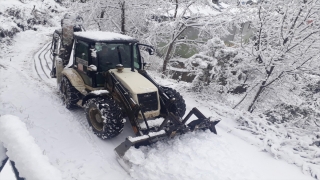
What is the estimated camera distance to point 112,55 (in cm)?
584

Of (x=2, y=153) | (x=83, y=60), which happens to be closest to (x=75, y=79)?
(x=83, y=60)

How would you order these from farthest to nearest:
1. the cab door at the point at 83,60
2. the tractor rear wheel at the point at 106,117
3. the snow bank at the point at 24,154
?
the cab door at the point at 83,60, the tractor rear wheel at the point at 106,117, the snow bank at the point at 24,154

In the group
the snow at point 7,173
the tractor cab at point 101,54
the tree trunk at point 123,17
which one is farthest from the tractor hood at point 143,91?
the tree trunk at point 123,17

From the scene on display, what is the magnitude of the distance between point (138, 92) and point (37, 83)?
4.87m

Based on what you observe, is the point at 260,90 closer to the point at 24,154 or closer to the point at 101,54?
the point at 101,54

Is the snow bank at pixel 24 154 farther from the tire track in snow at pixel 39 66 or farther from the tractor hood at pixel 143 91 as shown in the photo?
the tire track in snow at pixel 39 66

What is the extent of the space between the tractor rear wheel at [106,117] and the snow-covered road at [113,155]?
0.27 meters

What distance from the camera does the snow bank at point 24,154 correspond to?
1257 millimetres

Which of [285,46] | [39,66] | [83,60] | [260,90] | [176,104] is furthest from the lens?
[39,66]

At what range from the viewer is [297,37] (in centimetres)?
714

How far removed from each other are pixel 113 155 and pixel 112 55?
255cm

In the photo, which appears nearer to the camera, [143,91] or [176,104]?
[143,91]

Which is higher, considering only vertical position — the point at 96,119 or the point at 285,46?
the point at 285,46

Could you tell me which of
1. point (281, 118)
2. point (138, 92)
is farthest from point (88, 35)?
point (281, 118)
